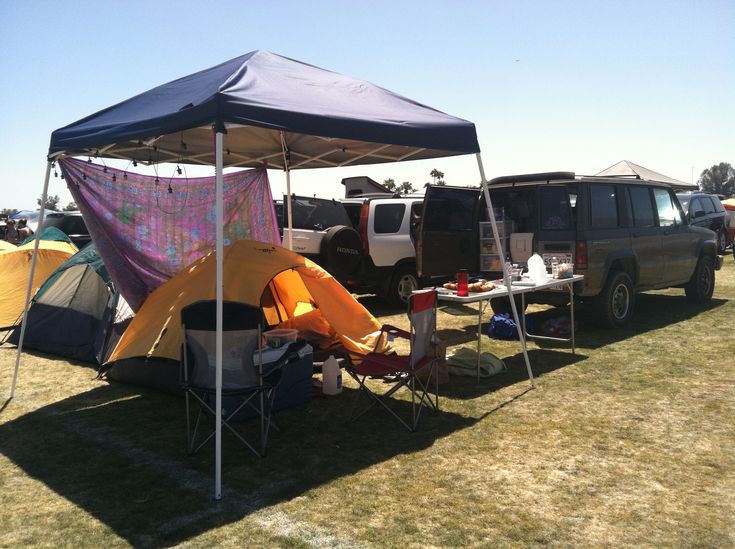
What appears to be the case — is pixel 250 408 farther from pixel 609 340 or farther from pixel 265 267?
pixel 609 340

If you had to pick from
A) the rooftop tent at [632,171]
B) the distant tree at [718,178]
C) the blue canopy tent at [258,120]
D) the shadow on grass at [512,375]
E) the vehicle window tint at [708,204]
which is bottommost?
the shadow on grass at [512,375]

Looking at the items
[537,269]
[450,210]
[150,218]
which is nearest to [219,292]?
[150,218]

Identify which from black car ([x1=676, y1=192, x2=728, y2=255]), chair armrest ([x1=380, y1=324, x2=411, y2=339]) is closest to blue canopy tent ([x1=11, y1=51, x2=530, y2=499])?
chair armrest ([x1=380, y1=324, x2=411, y2=339])

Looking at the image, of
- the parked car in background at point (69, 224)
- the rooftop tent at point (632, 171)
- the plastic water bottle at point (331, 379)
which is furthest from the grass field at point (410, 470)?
the rooftop tent at point (632, 171)

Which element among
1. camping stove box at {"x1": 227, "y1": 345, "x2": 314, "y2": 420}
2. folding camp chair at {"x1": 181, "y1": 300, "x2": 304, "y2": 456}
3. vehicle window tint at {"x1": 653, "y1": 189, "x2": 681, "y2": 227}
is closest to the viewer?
folding camp chair at {"x1": 181, "y1": 300, "x2": 304, "y2": 456}

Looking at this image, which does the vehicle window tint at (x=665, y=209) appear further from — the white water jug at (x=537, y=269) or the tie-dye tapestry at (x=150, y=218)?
the tie-dye tapestry at (x=150, y=218)

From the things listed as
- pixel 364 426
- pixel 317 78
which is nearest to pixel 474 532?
pixel 364 426

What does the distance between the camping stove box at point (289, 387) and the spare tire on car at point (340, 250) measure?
12.6 ft

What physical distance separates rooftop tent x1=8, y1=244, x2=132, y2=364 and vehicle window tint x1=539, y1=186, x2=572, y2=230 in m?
5.01

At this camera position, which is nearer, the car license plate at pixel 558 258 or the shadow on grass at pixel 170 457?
the shadow on grass at pixel 170 457

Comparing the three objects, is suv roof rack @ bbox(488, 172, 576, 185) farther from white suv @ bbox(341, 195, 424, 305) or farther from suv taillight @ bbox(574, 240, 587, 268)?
white suv @ bbox(341, 195, 424, 305)

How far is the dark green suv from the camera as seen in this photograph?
7.77m

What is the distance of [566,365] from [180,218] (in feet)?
14.8

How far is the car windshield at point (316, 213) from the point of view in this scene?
32.3 feet
